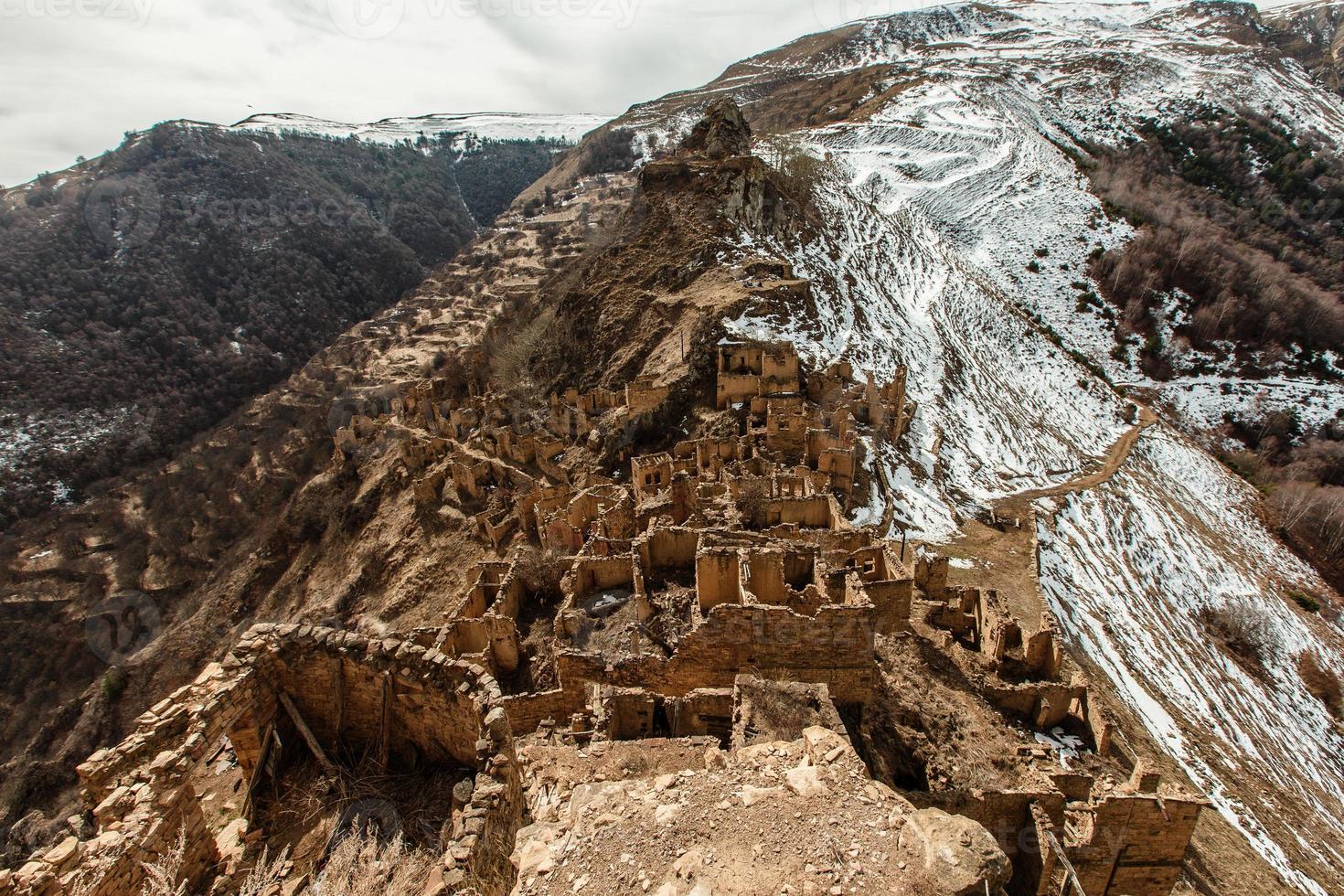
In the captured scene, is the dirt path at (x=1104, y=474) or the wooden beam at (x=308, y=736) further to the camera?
the dirt path at (x=1104, y=474)

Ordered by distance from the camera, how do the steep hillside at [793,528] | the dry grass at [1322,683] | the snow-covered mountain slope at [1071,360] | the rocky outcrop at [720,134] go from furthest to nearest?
the rocky outcrop at [720,134] → the dry grass at [1322,683] → the snow-covered mountain slope at [1071,360] → the steep hillside at [793,528]

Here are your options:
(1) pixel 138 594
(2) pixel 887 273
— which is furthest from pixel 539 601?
(1) pixel 138 594

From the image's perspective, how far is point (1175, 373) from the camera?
53938 mm

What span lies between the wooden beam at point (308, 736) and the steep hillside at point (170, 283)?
8183 centimetres

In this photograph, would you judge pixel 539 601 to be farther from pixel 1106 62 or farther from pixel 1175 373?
pixel 1106 62

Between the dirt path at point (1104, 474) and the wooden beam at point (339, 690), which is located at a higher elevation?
the wooden beam at point (339, 690)

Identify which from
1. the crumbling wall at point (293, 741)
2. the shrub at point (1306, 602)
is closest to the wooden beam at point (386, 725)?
the crumbling wall at point (293, 741)

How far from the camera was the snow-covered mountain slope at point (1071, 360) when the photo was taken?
21.3m

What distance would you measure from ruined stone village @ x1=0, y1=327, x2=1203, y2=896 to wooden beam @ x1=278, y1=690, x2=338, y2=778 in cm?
3

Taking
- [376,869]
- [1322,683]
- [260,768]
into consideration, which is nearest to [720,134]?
[1322,683]

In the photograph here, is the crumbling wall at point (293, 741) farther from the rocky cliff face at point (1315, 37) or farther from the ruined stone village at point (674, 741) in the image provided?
the rocky cliff face at point (1315, 37)

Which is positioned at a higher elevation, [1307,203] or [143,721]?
[1307,203]

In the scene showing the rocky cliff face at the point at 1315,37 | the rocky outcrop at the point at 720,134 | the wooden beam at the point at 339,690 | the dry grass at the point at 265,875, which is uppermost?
the rocky cliff face at the point at 1315,37

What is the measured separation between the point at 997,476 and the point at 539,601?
28.1 m
